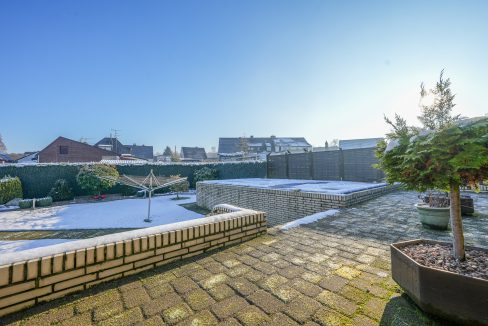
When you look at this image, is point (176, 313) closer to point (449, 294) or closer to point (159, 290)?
point (159, 290)

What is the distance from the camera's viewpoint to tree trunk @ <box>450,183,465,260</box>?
200 centimetres

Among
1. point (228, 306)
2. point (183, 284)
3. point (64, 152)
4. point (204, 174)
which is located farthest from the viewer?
point (64, 152)

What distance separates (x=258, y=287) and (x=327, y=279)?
737mm

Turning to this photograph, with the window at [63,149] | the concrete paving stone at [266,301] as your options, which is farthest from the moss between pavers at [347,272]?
the window at [63,149]

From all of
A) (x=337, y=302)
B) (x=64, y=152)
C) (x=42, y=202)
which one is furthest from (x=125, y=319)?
(x=64, y=152)

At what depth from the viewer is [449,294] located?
1.64m

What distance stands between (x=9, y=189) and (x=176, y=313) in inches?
686

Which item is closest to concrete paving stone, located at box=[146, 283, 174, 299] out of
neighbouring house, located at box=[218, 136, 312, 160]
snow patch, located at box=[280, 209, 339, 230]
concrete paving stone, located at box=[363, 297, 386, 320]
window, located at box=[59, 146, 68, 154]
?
concrete paving stone, located at box=[363, 297, 386, 320]

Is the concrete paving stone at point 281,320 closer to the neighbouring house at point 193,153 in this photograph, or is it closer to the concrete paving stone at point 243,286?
the concrete paving stone at point 243,286

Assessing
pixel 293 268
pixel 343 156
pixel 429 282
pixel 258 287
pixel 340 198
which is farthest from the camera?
pixel 343 156

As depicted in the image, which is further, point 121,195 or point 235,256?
point 121,195

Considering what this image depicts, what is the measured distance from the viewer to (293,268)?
→ 265 centimetres

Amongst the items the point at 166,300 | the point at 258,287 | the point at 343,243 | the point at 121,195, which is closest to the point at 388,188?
the point at 343,243

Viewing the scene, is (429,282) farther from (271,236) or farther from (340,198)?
(340,198)
